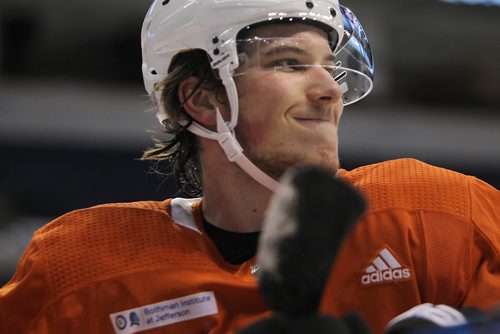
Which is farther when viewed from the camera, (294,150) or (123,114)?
(123,114)

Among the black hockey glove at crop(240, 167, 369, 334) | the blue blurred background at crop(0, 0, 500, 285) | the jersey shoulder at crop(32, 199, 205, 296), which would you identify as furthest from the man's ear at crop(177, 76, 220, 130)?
the blue blurred background at crop(0, 0, 500, 285)

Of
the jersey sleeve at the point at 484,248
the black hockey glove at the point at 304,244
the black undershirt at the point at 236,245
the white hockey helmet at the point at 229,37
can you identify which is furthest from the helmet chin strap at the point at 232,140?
the black hockey glove at the point at 304,244

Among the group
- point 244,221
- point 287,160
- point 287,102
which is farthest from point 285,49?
point 244,221

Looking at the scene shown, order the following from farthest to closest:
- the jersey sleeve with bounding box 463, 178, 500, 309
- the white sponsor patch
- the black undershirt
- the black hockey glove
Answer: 1. the black undershirt
2. the white sponsor patch
3. the jersey sleeve with bounding box 463, 178, 500, 309
4. the black hockey glove

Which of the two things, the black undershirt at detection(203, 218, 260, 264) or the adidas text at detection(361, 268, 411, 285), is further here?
the black undershirt at detection(203, 218, 260, 264)

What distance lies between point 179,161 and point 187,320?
490mm

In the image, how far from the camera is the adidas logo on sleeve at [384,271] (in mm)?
1786

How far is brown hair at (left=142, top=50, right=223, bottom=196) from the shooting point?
2.05m

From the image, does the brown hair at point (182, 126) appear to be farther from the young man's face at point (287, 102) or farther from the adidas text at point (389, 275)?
the adidas text at point (389, 275)

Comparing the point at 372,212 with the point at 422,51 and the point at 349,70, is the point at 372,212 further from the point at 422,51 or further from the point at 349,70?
the point at 422,51

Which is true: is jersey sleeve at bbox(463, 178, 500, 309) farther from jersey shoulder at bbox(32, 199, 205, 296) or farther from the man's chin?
jersey shoulder at bbox(32, 199, 205, 296)

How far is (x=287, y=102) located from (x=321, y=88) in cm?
7

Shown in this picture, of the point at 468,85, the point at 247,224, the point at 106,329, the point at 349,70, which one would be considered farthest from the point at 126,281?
the point at 468,85

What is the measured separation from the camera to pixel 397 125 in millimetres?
6199
